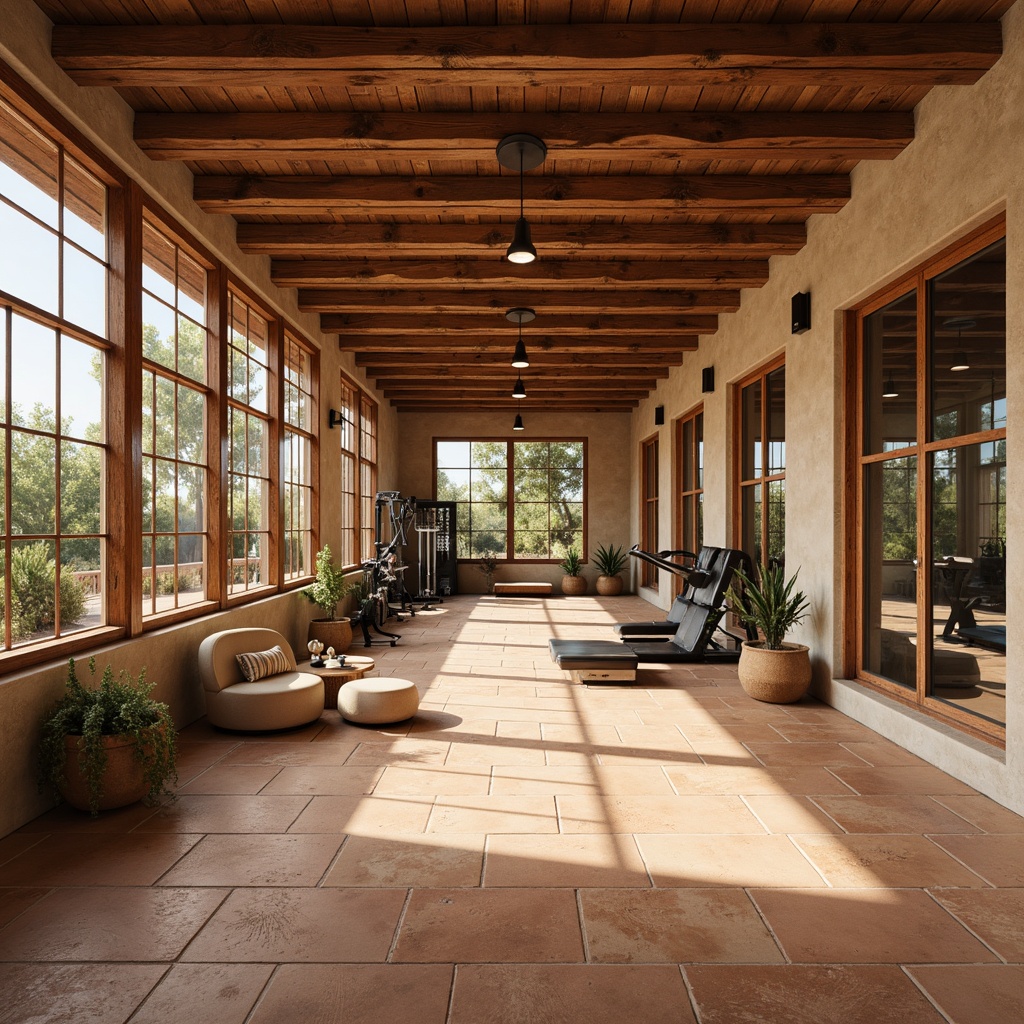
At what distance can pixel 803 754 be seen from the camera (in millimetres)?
4121

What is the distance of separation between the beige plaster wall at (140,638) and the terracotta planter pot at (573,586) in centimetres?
683

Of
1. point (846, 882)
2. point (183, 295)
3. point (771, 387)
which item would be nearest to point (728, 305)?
point (771, 387)

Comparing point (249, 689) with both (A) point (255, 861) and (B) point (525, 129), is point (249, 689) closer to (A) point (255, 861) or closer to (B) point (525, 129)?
(A) point (255, 861)

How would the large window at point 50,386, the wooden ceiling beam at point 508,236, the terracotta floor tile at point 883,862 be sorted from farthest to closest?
the wooden ceiling beam at point 508,236 < the large window at point 50,386 < the terracotta floor tile at point 883,862

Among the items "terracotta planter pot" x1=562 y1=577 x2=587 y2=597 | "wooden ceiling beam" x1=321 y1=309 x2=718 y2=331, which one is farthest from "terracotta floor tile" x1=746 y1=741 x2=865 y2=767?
"terracotta planter pot" x1=562 y1=577 x2=587 y2=597

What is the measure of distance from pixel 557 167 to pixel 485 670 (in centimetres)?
400

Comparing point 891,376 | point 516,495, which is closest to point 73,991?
point 891,376

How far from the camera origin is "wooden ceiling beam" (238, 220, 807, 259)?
5715 millimetres

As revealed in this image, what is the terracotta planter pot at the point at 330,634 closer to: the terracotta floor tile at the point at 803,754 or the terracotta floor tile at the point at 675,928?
the terracotta floor tile at the point at 803,754

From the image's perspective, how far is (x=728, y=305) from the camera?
7266 millimetres

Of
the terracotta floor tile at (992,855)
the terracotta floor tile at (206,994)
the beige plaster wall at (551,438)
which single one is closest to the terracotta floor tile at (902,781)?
the terracotta floor tile at (992,855)

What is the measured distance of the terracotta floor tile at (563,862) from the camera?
2691 millimetres

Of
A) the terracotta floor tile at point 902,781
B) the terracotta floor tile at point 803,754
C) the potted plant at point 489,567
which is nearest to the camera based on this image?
the terracotta floor tile at point 902,781

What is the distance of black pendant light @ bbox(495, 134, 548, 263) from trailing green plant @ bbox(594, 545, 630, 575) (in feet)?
32.1
